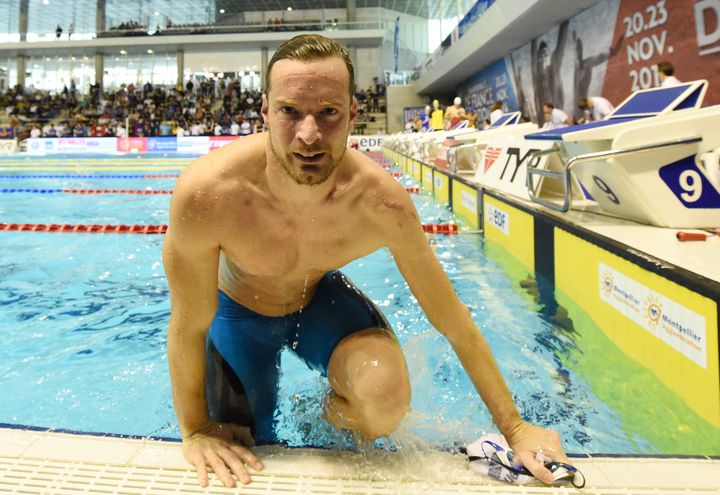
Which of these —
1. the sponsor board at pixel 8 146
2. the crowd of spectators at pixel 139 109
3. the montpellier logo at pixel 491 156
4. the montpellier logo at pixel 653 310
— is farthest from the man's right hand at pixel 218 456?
the crowd of spectators at pixel 139 109

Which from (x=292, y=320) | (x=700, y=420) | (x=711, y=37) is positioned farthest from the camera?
(x=711, y=37)

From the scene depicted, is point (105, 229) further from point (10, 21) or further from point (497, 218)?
point (10, 21)

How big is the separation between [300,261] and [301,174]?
0.36m

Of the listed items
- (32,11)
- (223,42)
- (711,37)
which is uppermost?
(32,11)

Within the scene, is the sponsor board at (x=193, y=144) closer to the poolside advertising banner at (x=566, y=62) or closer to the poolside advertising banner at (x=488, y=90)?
the poolside advertising banner at (x=488, y=90)

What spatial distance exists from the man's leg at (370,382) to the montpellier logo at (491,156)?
5071 millimetres

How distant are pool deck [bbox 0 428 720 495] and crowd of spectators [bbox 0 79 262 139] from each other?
2506 cm

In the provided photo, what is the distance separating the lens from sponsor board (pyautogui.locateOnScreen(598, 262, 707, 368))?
2045 mm

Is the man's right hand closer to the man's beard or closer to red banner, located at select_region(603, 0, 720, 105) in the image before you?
the man's beard

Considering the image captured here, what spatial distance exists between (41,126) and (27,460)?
103 feet

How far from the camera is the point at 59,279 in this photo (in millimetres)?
4355

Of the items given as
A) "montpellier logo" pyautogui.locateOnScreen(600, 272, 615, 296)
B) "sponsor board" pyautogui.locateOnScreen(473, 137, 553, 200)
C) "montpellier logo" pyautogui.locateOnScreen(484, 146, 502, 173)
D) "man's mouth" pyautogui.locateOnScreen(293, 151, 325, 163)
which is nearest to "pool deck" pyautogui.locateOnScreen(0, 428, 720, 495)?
"man's mouth" pyautogui.locateOnScreen(293, 151, 325, 163)

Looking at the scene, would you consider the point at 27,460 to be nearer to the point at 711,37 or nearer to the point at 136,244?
the point at 136,244

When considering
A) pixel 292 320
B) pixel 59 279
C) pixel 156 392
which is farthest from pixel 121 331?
pixel 292 320
